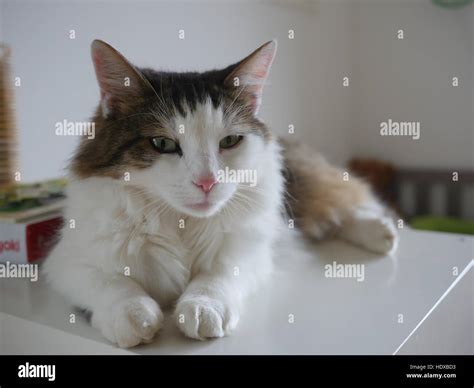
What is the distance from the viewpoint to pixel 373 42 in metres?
2.51

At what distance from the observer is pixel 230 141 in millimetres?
855

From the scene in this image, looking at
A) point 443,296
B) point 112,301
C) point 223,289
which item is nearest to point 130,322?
point 112,301

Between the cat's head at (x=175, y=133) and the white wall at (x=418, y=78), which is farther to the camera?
the white wall at (x=418, y=78)

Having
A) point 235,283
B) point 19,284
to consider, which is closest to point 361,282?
point 235,283

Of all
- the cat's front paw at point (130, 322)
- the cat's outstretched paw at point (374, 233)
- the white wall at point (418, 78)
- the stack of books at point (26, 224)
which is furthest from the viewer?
the white wall at point (418, 78)

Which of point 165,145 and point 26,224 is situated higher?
point 165,145

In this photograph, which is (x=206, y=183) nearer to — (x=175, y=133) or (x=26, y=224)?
(x=175, y=133)

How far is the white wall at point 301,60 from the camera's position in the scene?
118cm

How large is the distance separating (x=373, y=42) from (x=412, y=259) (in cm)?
174

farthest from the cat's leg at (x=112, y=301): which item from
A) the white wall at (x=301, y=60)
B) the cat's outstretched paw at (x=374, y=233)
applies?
the cat's outstretched paw at (x=374, y=233)

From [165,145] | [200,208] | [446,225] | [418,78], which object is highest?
[418,78]

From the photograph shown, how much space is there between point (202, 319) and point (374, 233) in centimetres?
65

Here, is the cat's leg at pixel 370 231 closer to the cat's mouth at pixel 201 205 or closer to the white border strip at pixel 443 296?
the white border strip at pixel 443 296

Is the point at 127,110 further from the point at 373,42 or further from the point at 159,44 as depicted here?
the point at 373,42
